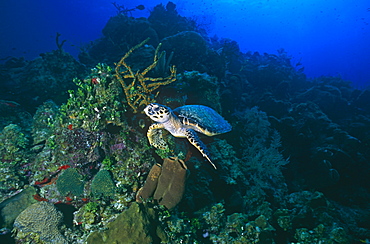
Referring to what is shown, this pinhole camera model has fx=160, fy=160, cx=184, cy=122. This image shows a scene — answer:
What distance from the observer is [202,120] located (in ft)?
13.5

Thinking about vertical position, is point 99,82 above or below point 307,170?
below

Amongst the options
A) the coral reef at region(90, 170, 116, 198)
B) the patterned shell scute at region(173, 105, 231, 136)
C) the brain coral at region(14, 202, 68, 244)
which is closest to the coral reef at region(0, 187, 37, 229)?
the brain coral at region(14, 202, 68, 244)

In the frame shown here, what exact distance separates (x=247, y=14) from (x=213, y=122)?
114030 mm

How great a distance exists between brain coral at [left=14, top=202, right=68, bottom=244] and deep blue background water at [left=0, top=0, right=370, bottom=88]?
2530 cm

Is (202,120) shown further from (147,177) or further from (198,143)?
(147,177)

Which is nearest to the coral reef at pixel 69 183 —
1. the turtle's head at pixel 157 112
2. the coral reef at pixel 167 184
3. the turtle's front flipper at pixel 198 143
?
the coral reef at pixel 167 184

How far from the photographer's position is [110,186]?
9.93 ft

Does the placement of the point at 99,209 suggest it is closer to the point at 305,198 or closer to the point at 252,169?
the point at 252,169

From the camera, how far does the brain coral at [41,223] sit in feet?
9.18

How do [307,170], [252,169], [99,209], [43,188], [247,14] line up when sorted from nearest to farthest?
[99,209], [43,188], [252,169], [307,170], [247,14]

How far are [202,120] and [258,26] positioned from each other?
421 ft

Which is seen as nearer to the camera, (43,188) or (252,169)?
(43,188)

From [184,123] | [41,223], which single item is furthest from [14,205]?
[184,123]

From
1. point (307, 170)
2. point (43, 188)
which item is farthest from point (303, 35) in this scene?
point (43, 188)
